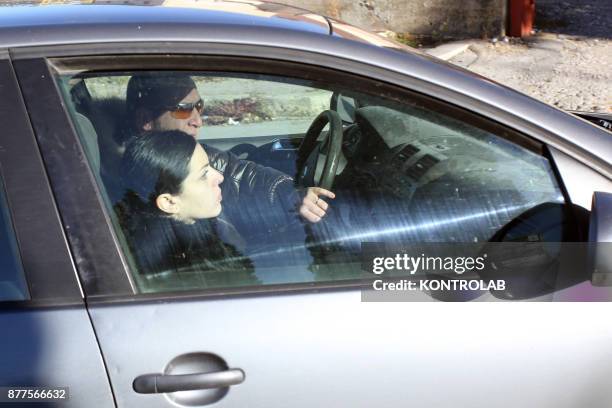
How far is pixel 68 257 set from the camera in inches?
74.7

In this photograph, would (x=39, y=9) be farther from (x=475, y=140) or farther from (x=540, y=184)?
(x=540, y=184)

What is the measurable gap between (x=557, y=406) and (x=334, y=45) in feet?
3.36

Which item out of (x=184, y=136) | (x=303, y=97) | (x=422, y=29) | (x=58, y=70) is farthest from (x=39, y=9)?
(x=422, y=29)

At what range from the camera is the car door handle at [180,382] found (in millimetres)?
1863

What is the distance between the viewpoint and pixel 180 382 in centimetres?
187

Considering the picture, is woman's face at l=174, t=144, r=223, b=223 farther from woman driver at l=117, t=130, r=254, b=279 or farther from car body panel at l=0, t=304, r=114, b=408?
car body panel at l=0, t=304, r=114, b=408

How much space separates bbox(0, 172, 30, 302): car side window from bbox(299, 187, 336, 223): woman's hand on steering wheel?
71cm

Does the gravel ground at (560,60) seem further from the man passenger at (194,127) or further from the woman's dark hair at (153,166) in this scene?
the woman's dark hair at (153,166)

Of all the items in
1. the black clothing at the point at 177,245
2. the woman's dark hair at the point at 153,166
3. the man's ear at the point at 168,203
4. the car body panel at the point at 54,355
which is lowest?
the car body panel at the point at 54,355

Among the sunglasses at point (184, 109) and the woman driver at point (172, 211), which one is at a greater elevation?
the sunglasses at point (184, 109)

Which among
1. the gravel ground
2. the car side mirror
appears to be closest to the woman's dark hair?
the car side mirror

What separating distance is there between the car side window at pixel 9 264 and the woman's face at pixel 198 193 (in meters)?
0.39

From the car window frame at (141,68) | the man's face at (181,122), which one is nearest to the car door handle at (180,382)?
the car window frame at (141,68)

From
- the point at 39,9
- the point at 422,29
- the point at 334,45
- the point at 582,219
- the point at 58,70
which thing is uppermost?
the point at 422,29
